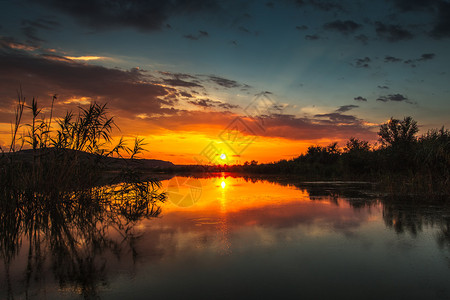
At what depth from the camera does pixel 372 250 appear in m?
5.03

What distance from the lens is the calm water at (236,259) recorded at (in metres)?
3.46

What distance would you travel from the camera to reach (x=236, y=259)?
4.55 metres

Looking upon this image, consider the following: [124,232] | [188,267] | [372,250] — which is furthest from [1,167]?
[372,250]

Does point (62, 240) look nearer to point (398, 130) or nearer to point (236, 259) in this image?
point (236, 259)

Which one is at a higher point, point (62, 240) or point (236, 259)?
point (62, 240)

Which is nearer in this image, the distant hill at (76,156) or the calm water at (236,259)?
the calm water at (236,259)

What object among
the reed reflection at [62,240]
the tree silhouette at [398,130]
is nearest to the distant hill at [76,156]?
the reed reflection at [62,240]

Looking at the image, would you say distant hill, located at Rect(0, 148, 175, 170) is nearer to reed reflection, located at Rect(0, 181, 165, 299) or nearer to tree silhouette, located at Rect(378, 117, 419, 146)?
reed reflection, located at Rect(0, 181, 165, 299)

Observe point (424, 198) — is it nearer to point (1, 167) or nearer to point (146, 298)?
point (146, 298)

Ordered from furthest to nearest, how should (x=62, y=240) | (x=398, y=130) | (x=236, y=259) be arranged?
(x=398, y=130) < (x=62, y=240) < (x=236, y=259)

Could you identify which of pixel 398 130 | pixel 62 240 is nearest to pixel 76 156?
pixel 62 240

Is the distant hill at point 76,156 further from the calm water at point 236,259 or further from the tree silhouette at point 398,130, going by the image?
the tree silhouette at point 398,130

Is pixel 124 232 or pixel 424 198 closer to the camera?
pixel 124 232

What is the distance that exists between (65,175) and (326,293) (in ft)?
19.8
